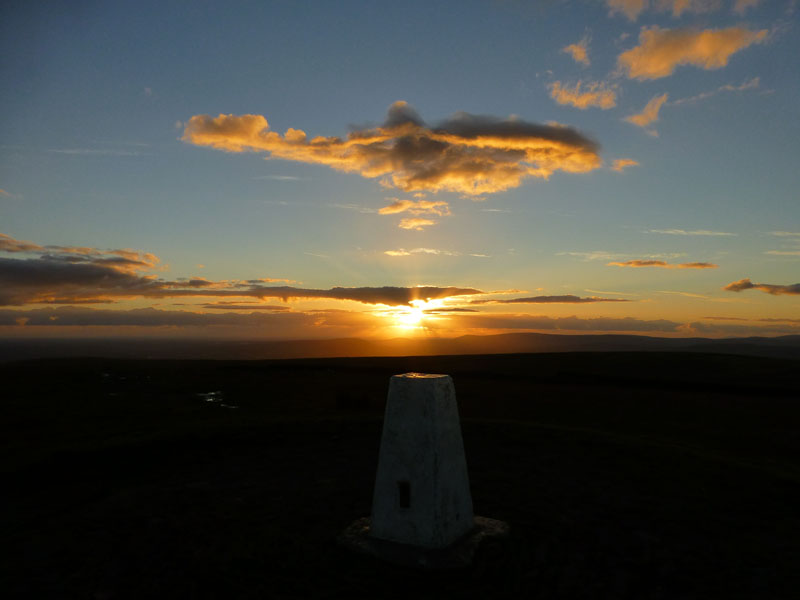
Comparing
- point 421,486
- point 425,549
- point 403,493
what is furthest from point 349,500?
point 421,486

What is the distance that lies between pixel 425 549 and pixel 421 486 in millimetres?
1051

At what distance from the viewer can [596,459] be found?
14.4m

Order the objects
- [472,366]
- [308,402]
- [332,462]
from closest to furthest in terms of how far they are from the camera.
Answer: [332,462] → [308,402] → [472,366]

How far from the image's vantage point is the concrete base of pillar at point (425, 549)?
8.45 metres

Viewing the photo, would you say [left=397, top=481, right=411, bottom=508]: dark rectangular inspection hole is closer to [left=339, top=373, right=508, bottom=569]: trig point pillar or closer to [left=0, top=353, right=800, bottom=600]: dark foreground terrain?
[left=339, top=373, right=508, bottom=569]: trig point pillar

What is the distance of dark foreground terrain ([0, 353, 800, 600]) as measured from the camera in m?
8.02

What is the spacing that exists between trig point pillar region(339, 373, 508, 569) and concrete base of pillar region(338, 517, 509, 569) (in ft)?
0.06

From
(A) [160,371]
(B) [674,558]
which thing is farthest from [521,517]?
(A) [160,371]

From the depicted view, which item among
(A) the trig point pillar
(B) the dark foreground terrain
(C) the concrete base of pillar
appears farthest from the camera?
(A) the trig point pillar

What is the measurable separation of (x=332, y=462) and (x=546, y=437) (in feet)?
23.5

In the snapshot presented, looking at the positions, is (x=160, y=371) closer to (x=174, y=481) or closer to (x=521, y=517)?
(x=174, y=481)

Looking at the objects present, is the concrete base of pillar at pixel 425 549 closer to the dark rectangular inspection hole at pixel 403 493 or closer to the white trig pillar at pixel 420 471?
the white trig pillar at pixel 420 471

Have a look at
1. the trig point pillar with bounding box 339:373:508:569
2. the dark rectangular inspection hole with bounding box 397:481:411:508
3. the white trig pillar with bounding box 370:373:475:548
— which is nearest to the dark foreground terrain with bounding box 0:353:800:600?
the trig point pillar with bounding box 339:373:508:569

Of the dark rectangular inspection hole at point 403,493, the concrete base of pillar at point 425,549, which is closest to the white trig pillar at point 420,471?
the dark rectangular inspection hole at point 403,493
